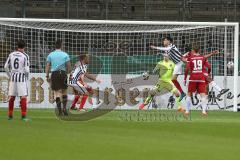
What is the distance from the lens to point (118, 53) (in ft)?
79.6

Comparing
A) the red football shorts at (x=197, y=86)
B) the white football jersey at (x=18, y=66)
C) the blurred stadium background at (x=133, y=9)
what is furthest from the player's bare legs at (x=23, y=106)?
the blurred stadium background at (x=133, y=9)

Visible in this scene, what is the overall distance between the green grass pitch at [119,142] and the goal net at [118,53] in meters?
10.2

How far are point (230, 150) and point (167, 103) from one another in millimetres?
14847

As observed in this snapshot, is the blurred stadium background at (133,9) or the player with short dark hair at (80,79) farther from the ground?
the blurred stadium background at (133,9)

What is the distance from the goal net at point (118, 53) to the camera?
22828 mm

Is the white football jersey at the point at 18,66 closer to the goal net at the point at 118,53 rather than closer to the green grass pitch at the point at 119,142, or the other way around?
the green grass pitch at the point at 119,142

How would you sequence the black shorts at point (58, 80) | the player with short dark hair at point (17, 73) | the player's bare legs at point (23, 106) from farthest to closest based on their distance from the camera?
the black shorts at point (58, 80), the player with short dark hair at point (17, 73), the player's bare legs at point (23, 106)

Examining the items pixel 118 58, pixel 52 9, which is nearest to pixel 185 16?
pixel 52 9

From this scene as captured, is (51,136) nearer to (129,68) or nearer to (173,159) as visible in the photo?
(173,159)

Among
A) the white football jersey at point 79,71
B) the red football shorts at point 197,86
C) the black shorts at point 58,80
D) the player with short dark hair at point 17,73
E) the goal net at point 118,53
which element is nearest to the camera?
the player with short dark hair at point 17,73

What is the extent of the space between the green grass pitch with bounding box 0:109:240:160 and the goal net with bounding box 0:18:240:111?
1019cm

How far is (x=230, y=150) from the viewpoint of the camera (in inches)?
336

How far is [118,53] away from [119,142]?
1502 centimetres

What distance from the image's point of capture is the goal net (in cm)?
2283
